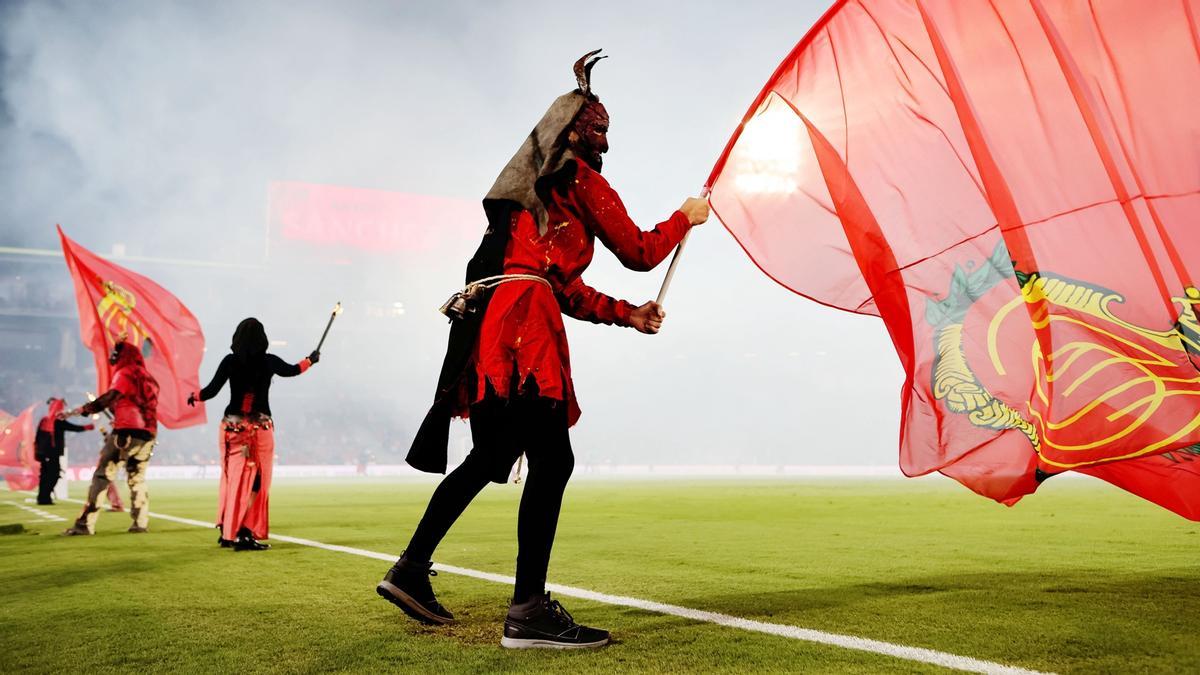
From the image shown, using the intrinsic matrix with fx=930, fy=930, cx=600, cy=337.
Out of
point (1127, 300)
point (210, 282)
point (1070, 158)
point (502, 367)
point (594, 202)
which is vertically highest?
point (210, 282)

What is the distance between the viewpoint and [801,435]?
72.0 m

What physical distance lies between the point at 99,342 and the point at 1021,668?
34.3 ft

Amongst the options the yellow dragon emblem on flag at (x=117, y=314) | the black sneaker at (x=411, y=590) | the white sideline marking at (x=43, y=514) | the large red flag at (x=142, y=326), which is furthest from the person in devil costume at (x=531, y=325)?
the white sideline marking at (x=43, y=514)

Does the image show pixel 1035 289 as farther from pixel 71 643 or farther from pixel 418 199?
pixel 418 199

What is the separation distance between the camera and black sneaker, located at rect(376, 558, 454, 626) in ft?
10.3

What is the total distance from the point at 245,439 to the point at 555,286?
15.1ft

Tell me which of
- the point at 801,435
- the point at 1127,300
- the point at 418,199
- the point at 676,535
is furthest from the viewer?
the point at 801,435

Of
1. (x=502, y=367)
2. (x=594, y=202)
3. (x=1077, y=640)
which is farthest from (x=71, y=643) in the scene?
(x=1077, y=640)

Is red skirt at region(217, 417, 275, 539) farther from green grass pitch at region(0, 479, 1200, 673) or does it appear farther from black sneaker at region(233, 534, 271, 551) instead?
green grass pitch at region(0, 479, 1200, 673)

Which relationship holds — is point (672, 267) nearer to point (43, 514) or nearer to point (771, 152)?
point (771, 152)

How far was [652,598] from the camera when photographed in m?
3.97

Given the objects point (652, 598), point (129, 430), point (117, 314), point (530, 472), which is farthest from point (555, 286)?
point (117, 314)

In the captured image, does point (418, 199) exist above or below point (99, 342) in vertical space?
above

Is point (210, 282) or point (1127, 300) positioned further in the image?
point (210, 282)
